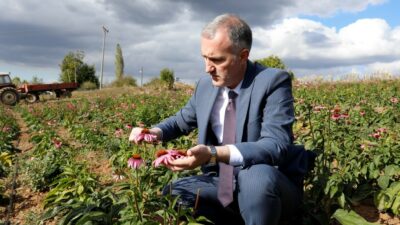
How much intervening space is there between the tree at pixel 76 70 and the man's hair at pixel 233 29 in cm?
3687

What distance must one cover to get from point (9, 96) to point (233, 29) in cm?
1794

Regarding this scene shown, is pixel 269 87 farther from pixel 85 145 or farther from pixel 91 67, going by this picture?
pixel 91 67

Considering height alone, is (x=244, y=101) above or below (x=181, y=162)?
above

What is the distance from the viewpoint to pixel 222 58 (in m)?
2.26

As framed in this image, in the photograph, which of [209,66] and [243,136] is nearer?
[209,66]

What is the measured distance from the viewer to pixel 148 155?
3.81m

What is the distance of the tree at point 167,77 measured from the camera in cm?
2391

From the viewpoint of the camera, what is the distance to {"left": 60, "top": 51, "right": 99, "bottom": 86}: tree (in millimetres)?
A: 37906

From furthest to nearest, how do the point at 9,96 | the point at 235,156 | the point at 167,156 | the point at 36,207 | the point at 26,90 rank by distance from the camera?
the point at 26,90 < the point at 9,96 < the point at 36,207 < the point at 235,156 < the point at 167,156

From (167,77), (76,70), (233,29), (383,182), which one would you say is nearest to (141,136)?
(233,29)

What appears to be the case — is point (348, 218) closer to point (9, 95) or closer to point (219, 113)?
point (219, 113)

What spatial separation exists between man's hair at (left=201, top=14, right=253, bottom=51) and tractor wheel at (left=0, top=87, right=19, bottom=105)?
→ 17642 mm

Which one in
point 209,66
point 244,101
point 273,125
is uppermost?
point 209,66

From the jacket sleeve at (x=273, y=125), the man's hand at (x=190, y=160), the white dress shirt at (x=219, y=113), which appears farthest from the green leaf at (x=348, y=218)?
the man's hand at (x=190, y=160)
